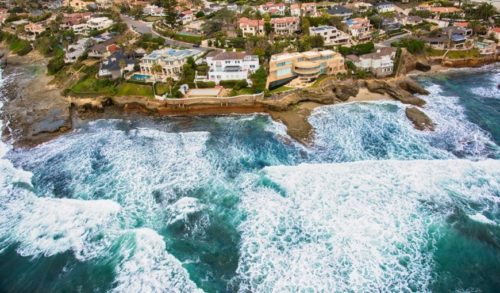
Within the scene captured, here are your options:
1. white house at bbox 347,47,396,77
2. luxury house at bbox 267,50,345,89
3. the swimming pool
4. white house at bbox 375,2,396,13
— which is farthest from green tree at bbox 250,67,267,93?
white house at bbox 375,2,396,13

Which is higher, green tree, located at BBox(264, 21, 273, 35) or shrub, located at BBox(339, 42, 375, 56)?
green tree, located at BBox(264, 21, 273, 35)

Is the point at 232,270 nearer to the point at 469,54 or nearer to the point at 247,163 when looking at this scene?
the point at 247,163

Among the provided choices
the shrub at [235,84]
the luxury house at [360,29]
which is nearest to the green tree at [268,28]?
the luxury house at [360,29]

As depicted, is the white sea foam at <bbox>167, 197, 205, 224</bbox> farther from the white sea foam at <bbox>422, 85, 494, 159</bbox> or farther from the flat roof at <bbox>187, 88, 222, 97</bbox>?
the white sea foam at <bbox>422, 85, 494, 159</bbox>

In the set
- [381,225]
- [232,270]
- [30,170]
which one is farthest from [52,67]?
[381,225]

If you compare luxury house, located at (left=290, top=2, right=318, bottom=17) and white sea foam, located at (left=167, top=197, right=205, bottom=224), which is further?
luxury house, located at (left=290, top=2, right=318, bottom=17)

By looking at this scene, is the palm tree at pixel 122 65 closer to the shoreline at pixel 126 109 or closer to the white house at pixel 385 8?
the shoreline at pixel 126 109
